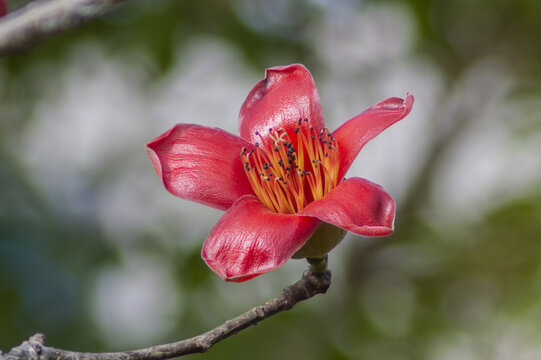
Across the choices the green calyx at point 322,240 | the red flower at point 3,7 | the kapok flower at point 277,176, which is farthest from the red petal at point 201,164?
the red flower at point 3,7

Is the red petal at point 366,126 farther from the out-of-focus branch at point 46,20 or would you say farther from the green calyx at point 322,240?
the out-of-focus branch at point 46,20

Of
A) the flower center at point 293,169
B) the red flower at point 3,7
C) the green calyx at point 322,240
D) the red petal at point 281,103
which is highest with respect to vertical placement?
the red flower at point 3,7

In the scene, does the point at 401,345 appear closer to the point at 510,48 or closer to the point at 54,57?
the point at 510,48

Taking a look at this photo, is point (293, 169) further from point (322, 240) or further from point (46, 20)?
point (46, 20)

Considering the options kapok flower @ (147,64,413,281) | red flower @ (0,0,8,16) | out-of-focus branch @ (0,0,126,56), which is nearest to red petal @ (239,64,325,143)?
kapok flower @ (147,64,413,281)

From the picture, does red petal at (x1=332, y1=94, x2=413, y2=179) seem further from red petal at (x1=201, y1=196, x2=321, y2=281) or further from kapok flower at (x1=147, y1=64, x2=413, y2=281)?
red petal at (x1=201, y1=196, x2=321, y2=281)

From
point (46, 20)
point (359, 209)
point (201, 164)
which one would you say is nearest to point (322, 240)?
point (359, 209)

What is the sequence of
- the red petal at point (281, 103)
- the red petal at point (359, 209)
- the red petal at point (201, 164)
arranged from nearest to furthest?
the red petal at point (359, 209), the red petal at point (201, 164), the red petal at point (281, 103)
